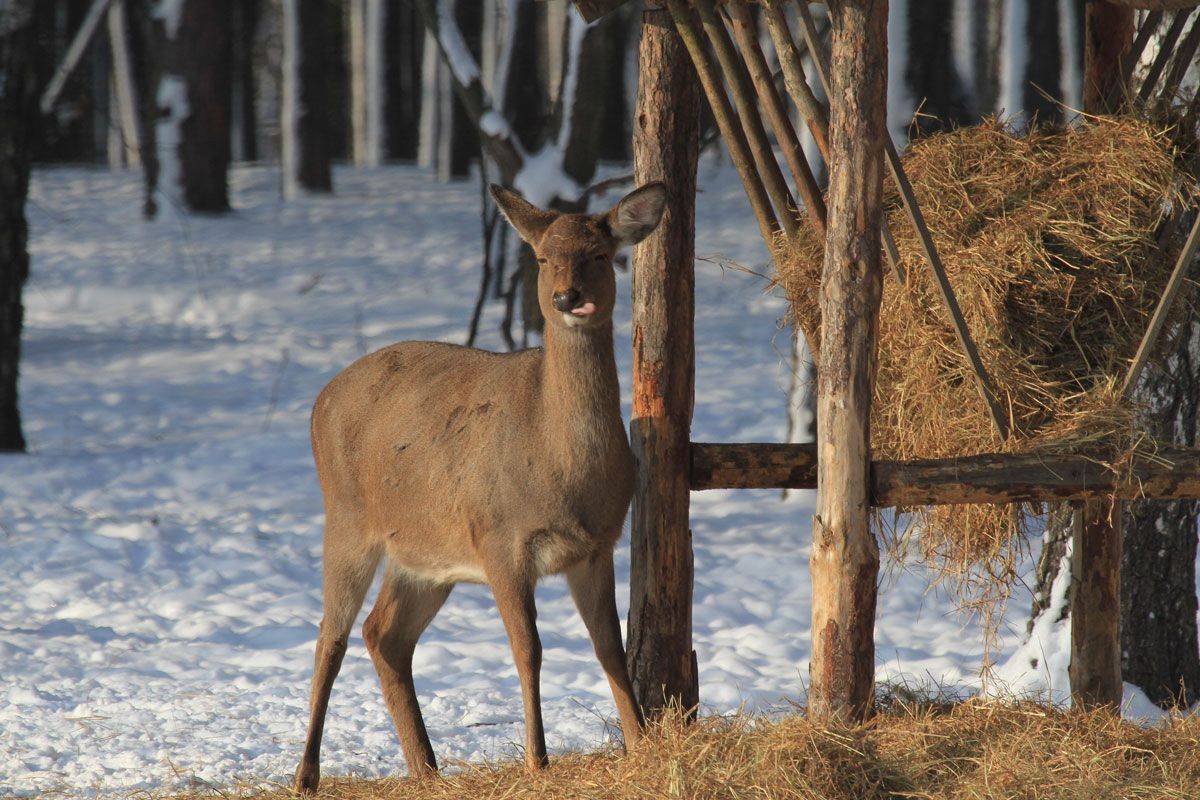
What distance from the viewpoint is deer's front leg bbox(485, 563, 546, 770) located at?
5.16m

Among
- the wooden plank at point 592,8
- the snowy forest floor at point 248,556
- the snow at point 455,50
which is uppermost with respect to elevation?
the snow at point 455,50

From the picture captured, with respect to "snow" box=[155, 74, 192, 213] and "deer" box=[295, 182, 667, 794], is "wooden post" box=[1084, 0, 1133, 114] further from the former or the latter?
"snow" box=[155, 74, 192, 213]

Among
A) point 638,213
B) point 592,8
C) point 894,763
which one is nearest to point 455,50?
point 592,8

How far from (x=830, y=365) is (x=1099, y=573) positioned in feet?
5.97

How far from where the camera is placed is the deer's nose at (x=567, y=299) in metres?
5.00

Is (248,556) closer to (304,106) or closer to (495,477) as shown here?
(495,477)

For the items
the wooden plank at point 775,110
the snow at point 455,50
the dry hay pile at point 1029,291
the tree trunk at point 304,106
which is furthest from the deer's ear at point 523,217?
the tree trunk at point 304,106

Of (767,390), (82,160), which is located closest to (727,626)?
(767,390)

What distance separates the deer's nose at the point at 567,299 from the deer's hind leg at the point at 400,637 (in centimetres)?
156

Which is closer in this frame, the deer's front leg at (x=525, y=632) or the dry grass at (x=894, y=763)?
the dry grass at (x=894, y=763)

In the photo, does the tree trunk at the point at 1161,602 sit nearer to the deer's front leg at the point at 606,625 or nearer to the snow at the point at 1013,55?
the deer's front leg at the point at 606,625

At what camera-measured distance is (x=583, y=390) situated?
519cm

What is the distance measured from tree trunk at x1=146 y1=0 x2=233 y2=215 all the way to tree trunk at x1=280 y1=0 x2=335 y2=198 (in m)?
2.66

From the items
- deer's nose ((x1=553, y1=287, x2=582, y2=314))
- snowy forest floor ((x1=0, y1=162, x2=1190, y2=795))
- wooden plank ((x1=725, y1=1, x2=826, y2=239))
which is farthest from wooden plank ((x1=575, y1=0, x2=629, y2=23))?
snowy forest floor ((x1=0, y1=162, x2=1190, y2=795))
